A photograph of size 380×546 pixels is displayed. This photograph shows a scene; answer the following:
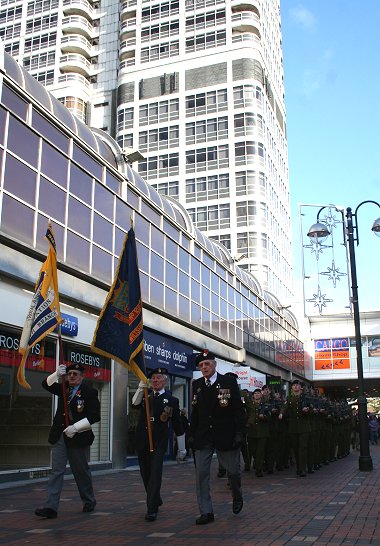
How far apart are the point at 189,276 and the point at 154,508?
17.3m

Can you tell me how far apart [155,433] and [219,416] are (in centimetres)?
90

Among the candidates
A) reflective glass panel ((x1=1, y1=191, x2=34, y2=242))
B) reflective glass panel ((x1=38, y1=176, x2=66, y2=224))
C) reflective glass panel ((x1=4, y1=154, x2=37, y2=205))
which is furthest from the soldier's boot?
reflective glass panel ((x1=38, y1=176, x2=66, y2=224))

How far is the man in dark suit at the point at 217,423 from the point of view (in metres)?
7.75

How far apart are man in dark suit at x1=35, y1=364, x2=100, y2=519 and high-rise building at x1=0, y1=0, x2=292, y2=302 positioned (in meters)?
47.3

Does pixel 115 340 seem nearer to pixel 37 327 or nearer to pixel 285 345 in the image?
pixel 37 327

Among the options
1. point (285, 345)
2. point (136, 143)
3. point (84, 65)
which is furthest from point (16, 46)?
point (285, 345)

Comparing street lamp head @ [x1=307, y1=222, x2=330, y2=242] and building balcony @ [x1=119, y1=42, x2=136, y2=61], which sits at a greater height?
building balcony @ [x1=119, y1=42, x2=136, y2=61]

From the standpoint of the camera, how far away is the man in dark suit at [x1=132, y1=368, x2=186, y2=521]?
7.78m

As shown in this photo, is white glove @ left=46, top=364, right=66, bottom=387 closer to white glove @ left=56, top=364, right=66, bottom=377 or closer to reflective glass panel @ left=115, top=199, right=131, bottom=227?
white glove @ left=56, top=364, right=66, bottom=377

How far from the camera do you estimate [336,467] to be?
1666 centimetres

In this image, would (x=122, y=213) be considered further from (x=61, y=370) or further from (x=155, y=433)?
(x=155, y=433)

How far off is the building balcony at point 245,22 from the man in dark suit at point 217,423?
59.4 meters

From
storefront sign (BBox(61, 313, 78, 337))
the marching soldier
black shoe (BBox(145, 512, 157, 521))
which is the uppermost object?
storefront sign (BBox(61, 313, 78, 337))

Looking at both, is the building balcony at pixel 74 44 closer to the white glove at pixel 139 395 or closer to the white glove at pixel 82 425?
the white glove at pixel 139 395
